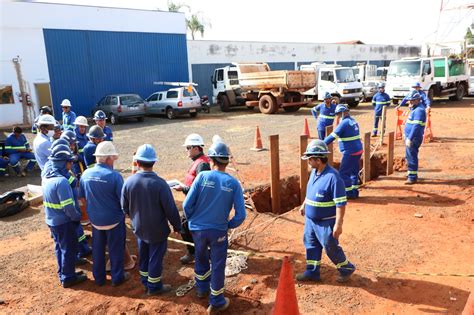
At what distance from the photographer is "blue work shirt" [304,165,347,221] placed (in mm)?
4297

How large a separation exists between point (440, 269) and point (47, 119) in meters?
6.47

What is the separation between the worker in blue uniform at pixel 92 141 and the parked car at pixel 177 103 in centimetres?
1508

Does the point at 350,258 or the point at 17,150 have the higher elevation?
the point at 17,150

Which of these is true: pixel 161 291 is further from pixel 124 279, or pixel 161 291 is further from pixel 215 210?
pixel 215 210

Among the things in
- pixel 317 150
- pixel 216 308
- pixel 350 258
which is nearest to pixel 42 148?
pixel 216 308

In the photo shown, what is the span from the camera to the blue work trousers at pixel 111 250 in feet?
15.1

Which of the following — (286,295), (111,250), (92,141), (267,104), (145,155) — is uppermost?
(145,155)

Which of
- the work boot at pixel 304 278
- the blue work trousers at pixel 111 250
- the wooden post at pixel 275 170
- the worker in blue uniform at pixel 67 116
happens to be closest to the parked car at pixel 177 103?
the worker in blue uniform at pixel 67 116

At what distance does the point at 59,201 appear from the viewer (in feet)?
15.0

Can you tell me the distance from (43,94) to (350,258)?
21.8 m

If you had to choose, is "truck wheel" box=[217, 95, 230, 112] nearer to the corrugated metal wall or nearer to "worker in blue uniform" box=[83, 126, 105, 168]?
the corrugated metal wall

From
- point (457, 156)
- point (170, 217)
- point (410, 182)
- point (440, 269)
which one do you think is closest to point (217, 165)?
point (170, 217)

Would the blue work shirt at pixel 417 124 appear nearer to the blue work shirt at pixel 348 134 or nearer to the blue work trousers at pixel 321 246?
the blue work shirt at pixel 348 134

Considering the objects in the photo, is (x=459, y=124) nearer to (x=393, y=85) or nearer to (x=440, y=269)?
(x=393, y=85)
